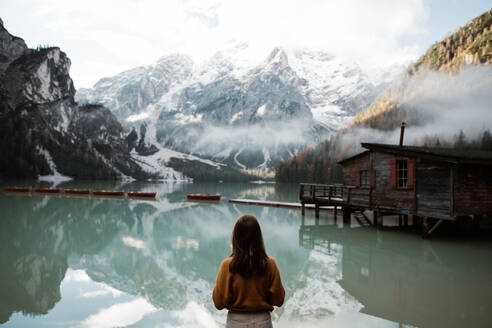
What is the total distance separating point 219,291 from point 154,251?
554 inches

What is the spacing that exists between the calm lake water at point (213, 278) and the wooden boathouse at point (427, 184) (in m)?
1.79

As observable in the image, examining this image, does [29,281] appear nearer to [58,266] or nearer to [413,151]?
[58,266]

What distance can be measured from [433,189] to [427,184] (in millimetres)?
497

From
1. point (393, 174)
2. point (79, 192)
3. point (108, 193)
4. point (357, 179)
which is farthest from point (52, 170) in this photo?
point (393, 174)

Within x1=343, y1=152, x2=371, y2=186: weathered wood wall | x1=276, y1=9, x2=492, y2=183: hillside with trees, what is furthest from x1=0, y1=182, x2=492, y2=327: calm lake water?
→ x1=276, y1=9, x2=492, y2=183: hillside with trees

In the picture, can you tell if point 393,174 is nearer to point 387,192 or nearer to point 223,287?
point 387,192

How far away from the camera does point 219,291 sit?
142 inches

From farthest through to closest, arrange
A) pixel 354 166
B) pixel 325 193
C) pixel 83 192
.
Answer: pixel 83 192 → pixel 325 193 → pixel 354 166

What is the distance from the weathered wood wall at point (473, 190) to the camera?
57.7 ft

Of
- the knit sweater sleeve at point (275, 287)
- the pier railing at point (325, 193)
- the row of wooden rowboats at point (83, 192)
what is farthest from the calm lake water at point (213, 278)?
the row of wooden rowboats at point (83, 192)

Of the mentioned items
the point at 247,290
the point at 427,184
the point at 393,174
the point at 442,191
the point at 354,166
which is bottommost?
the point at 247,290

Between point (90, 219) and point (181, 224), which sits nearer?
point (181, 224)

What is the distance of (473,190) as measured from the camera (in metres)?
17.9

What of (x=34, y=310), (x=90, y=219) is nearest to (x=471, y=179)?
(x=34, y=310)
